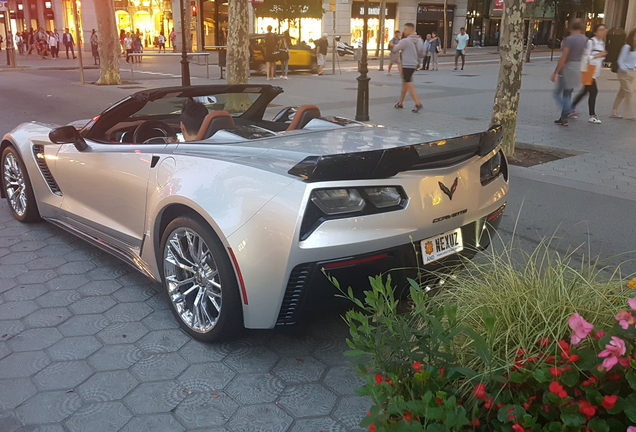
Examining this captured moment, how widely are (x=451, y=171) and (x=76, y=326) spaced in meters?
2.47

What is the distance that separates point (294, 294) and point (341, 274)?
256mm

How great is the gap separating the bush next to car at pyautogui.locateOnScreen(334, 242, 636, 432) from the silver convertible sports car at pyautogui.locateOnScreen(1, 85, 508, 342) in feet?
1.86

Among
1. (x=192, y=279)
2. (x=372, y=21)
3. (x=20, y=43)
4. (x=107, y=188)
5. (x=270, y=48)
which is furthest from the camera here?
(x=372, y=21)

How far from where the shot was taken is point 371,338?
2.23 m

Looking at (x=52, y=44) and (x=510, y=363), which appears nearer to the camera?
(x=510, y=363)

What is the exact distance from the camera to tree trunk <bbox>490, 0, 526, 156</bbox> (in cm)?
842

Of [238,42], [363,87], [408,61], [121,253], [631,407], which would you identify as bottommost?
[121,253]

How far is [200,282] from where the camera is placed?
3381 mm

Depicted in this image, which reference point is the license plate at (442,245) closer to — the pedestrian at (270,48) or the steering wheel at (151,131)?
the steering wheel at (151,131)

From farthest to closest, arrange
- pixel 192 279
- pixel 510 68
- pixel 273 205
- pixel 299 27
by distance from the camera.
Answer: pixel 299 27 < pixel 510 68 < pixel 192 279 < pixel 273 205

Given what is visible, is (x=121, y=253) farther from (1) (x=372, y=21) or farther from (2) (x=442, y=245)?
(1) (x=372, y=21)

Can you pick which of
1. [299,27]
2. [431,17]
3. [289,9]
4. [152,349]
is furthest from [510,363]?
[431,17]

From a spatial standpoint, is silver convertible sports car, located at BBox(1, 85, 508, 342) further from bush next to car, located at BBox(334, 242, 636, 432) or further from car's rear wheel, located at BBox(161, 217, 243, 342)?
bush next to car, located at BBox(334, 242, 636, 432)

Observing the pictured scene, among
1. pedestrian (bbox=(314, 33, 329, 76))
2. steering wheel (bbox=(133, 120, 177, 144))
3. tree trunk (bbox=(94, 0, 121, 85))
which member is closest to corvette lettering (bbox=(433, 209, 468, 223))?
steering wheel (bbox=(133, 120, 177, 144))
